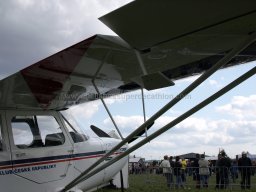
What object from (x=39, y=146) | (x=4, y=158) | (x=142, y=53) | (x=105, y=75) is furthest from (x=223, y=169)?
(x=142, y=53)

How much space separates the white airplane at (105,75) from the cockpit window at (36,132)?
0.02 m

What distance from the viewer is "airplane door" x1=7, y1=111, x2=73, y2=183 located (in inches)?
225

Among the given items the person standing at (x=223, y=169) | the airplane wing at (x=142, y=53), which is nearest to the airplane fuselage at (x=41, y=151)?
the airplane wing at (x=142, y=53)

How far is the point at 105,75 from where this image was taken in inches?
217

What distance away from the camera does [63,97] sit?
6320mm

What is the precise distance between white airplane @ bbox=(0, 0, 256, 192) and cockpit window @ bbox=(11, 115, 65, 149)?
17 mm

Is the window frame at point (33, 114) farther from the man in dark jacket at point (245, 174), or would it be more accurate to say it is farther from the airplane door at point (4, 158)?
the man in dark jacket at point (245, 174)

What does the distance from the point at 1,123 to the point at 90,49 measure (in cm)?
238

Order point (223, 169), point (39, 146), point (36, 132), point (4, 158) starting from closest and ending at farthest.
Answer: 1. point (4, 158)
2. point (39, 146)
3. point (36, 132)
4. point (223, 169)

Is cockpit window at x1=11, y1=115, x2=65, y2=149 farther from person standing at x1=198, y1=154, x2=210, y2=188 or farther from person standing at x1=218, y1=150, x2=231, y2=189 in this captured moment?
person standing at x1=218, y1=150, x2=231, y2=189

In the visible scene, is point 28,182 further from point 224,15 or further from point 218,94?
point 224,15

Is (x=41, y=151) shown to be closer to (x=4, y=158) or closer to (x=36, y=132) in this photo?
(x=36, y=132)

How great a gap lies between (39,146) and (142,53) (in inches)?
106

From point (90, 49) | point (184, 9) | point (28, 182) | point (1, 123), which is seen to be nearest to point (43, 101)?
point (1, 123)
